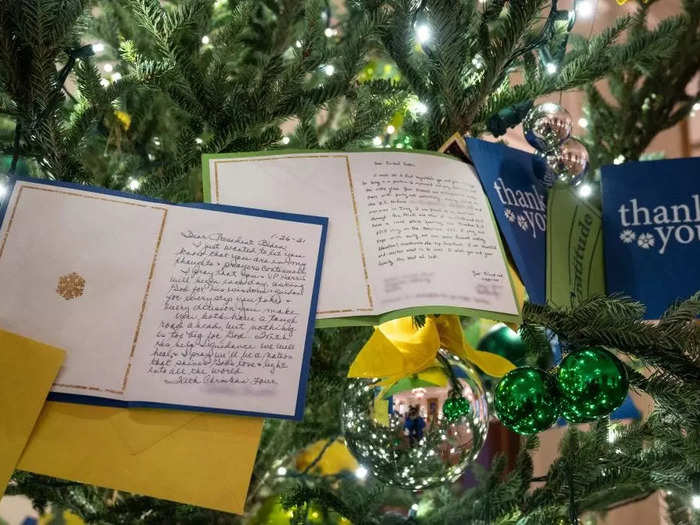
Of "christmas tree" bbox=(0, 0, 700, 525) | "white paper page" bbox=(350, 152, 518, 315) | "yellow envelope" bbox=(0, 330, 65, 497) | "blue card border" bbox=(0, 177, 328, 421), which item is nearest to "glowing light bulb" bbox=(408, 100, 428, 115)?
"christmas tree" bbox=(0, 0, 700, 525)

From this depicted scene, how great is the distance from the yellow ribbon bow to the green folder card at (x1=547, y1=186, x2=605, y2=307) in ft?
0.33

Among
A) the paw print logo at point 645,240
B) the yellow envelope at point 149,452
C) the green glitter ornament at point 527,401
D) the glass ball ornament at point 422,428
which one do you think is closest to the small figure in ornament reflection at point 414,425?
the glass ball ornament at point 422,428

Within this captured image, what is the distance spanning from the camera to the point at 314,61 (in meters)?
0.62

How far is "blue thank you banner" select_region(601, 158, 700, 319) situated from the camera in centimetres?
65

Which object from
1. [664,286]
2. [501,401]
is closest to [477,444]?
[501,401]

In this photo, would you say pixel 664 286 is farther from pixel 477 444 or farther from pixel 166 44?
pixel 166 44

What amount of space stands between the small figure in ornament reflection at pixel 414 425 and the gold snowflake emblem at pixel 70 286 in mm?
359

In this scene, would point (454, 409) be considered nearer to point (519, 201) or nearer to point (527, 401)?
point (527, 401)

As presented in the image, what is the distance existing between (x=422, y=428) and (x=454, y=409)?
4 centimetres

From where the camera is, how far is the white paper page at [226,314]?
49cm

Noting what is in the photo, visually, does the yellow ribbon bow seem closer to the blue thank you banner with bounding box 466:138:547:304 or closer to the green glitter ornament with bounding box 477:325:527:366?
the blue thank you banner with bounding box 466:138:547:304

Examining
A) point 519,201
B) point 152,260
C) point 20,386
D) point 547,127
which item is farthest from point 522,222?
point 20,386

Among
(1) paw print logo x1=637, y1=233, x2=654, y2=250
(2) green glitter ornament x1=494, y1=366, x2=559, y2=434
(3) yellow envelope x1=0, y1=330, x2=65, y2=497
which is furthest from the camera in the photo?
(1) paw print logo x1=637, y1=233, x2=654, y2=250

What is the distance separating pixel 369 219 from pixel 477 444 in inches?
11.3
